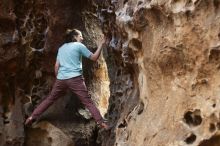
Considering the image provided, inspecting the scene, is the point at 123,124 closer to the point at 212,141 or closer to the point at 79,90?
the point at 79,90

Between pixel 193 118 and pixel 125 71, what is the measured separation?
1.69 meters

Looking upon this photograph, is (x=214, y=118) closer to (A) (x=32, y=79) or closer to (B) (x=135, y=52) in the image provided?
(B) (x=135, y=52)

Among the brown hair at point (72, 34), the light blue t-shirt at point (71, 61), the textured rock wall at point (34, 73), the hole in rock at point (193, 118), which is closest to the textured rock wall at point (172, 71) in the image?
the hole in rock at point (193, 118)

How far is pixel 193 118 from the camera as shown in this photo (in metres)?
3.27

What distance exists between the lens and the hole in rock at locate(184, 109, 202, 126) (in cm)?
321

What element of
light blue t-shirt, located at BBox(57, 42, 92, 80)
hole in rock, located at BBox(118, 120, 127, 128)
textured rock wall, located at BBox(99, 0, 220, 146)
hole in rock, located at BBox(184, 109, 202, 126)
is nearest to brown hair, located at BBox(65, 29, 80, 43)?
light blue t-shirt, located at BBox(57, 42, 92, 80)

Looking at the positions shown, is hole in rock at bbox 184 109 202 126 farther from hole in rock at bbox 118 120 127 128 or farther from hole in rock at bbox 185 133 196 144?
hole in rock at bbox 118 120 127 128

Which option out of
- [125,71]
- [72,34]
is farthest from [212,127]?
[72,34]

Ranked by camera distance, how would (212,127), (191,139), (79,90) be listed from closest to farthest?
(212,127) → (191,139) → (79,90)

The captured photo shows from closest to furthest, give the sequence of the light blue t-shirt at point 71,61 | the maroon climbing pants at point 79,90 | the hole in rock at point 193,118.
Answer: the hole in rock at point 193,118, the maroon climbing pants at point 79,90, the light blue t-shirt at point 71,61

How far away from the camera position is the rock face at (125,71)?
10.5 feet

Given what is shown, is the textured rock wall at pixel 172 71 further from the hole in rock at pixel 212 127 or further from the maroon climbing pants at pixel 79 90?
the maroon climbing pants at pixel 79 90

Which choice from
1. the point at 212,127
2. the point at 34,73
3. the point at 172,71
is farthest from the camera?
the point at 34,73

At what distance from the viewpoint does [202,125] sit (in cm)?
314
